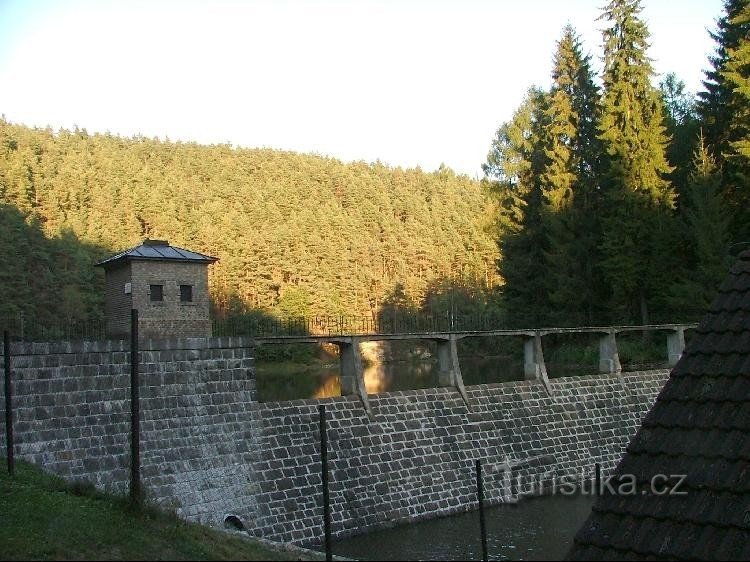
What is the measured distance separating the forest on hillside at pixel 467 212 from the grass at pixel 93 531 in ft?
18.9

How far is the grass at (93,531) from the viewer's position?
7.00 meters

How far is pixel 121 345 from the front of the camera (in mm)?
12328

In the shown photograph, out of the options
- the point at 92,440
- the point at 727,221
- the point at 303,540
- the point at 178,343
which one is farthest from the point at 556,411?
the point at 727,221

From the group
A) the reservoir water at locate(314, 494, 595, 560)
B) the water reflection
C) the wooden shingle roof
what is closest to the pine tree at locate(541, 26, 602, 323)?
the water reflection

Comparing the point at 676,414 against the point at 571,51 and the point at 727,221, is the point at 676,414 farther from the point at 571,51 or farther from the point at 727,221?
the point at 571,51

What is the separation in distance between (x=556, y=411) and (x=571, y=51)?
21277 millimetres

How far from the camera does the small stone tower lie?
1559 cm

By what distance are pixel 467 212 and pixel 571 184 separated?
2005 inches

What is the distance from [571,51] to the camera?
110 ft

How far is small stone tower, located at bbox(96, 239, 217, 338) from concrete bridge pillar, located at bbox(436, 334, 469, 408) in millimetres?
5466

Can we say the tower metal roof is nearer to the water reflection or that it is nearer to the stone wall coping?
the stone wall coping

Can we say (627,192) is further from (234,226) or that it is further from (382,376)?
(234,226)

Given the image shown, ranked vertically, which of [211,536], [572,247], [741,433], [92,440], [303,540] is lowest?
[303,540]

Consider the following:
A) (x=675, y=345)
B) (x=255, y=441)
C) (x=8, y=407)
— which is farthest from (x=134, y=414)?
(x=675, y=345)
